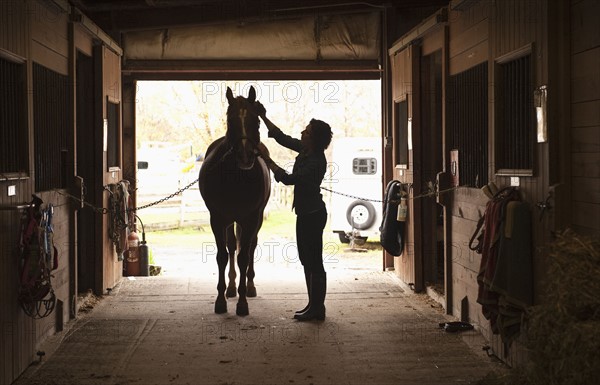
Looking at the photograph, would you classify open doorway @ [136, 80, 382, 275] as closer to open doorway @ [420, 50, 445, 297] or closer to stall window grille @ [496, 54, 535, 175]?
open doorway @ [420, 50, 445, 297]

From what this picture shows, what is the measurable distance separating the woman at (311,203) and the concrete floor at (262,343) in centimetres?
24

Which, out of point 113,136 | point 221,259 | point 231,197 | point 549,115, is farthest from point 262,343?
point 113,136

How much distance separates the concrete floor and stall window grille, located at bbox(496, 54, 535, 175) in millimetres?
1277

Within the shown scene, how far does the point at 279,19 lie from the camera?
30.9ft

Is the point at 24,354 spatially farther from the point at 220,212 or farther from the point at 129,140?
the point at 129,140

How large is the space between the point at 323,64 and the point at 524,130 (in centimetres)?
502

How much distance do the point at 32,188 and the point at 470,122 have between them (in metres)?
3.23

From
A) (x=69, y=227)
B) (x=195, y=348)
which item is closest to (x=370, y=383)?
(x=195, y=348)

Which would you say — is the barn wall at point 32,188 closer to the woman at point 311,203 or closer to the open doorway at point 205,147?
the woman at point 311,203

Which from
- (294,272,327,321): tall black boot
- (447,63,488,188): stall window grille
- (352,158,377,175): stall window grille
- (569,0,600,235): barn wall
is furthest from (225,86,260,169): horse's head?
(352,158,377,175): stall window grille

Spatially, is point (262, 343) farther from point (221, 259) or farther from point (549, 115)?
point (549, 115)

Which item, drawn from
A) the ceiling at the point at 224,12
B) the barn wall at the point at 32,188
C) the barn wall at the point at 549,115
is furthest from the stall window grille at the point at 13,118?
the ceiling at the point at 224,12

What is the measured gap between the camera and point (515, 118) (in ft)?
16.4

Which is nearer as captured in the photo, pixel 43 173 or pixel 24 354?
pixel 24 354
